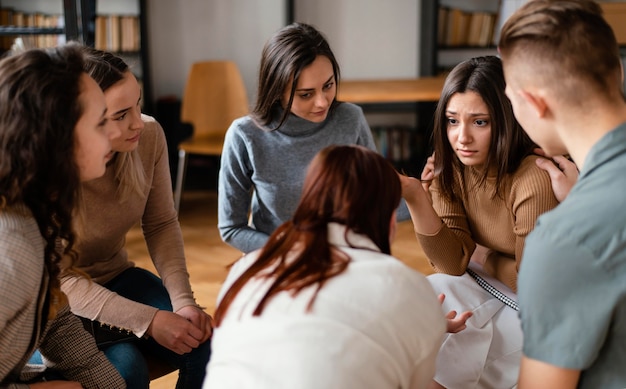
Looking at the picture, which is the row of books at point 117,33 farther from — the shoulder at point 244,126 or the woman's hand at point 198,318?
the woman's hand at point 198,318

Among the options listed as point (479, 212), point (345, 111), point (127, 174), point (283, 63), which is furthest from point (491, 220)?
point (127, 174)

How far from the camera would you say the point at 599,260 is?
3.47ft

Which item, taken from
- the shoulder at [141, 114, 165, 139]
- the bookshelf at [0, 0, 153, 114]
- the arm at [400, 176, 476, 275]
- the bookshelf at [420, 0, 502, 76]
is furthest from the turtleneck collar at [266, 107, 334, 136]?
the bookshelf at [420, 0, 502, 76]

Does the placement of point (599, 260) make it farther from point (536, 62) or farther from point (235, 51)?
point (235, 51)

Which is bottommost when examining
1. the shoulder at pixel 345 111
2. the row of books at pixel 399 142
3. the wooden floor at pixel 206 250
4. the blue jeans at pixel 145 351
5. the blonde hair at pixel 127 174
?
the wooden floor at pixel 206 250

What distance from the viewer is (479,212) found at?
181cm

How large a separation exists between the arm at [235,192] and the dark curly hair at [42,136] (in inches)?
28.7

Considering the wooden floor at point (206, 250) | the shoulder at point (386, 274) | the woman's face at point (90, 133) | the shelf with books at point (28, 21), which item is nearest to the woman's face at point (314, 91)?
the woman's face at point (90, 133)

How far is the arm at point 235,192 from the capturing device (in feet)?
6.66

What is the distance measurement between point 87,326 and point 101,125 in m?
0.54

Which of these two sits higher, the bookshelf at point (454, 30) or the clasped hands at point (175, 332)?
the bookshelf at point (454, 30)

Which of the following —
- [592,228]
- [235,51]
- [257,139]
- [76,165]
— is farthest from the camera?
[235,51]

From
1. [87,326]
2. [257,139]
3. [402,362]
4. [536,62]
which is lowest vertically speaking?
[87,326]

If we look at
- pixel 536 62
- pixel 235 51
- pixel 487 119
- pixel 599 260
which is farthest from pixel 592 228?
pixel 235 51
